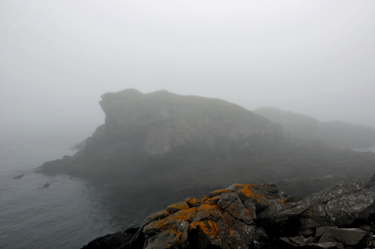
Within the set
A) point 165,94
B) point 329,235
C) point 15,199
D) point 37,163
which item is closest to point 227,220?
point 329,235

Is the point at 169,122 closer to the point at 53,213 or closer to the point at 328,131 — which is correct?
the point at 53,213

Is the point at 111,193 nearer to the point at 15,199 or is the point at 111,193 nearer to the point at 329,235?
the point at 15,199

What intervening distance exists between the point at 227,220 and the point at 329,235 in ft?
16.0

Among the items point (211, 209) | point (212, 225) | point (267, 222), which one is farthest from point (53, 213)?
point (267, 222)

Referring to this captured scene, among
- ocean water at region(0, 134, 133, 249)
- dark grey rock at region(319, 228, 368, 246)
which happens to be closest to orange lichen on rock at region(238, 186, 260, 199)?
dark grey rock at region(319, 228, 368, 246)

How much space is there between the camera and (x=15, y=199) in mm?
28000

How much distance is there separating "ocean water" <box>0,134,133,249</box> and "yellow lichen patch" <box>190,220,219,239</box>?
15.0 metres

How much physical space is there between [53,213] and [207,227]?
83.9ft

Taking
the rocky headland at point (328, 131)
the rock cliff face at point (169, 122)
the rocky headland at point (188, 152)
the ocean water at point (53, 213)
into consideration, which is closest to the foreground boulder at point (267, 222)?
the ocean water at point (53, 213)

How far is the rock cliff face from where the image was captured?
140ft

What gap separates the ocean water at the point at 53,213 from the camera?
18906 mm

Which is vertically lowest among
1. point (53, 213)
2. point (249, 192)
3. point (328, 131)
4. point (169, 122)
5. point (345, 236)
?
point (53, 213)

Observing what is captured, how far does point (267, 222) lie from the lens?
10734 millimetres

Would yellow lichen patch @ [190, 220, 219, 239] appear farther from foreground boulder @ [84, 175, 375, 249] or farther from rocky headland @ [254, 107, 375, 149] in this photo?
rocky headland @ [254, 107, 375, 149]
